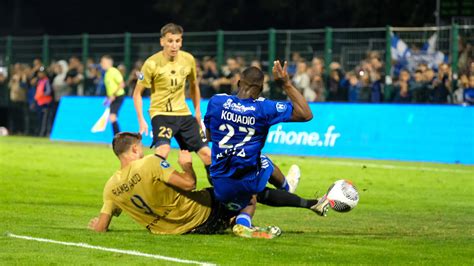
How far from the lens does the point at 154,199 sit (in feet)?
38.5

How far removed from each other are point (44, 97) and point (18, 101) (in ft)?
9.92

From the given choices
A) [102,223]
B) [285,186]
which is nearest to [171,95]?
[285,186]

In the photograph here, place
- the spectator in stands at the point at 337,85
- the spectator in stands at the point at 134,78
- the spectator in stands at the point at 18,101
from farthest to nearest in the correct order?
the spectator in stands at the point at 18,101, the spectator in stands at the point at 134,78, the spectator in stands at the point at 337,85

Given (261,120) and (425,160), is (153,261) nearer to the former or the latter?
(261,120)

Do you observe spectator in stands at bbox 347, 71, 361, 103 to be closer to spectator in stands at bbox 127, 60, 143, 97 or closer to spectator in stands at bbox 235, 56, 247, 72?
spectator in stands at bbox 235, 56, 247, 72

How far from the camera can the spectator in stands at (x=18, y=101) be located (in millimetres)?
39156

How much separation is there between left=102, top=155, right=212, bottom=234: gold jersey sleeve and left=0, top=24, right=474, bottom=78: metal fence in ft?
52.0

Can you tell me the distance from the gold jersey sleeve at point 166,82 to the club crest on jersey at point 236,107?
4.96 m

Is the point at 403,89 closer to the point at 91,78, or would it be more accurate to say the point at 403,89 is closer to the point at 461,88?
the point at 461,88

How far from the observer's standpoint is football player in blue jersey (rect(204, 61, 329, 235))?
1191 cm

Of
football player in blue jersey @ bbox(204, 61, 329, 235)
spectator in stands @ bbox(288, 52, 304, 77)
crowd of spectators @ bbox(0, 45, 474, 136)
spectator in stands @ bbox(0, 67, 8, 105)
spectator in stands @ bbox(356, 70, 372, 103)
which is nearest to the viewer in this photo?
football player in blue jersey @ bbox(204, 61, 329, 235)

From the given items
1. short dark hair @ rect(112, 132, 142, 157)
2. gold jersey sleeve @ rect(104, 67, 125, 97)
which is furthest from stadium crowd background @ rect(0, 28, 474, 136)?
short dark hair @ rect(112, 132, 142, 157)

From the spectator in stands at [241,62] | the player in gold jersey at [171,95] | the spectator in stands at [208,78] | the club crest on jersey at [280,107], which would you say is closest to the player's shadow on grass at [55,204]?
the player in gold jersey at [171,95]

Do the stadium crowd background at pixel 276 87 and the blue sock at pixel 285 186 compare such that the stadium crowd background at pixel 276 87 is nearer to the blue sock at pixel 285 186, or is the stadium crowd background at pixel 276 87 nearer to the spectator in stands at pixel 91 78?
the spectator in stands at pixel 91 78
